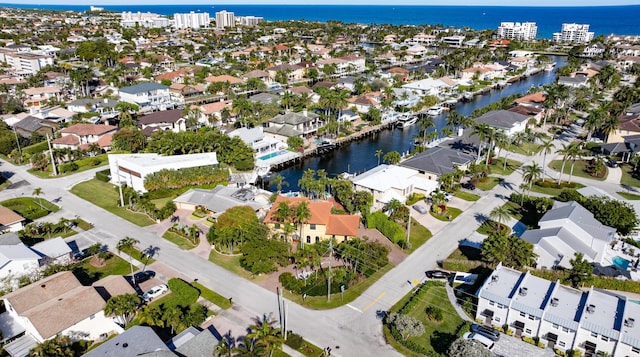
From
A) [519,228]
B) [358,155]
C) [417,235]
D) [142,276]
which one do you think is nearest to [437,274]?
[417,235]

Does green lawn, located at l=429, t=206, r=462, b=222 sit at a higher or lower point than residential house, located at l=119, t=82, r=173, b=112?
A: lower

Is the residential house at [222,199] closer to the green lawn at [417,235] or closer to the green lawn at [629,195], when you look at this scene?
the green lawn at [417,235]

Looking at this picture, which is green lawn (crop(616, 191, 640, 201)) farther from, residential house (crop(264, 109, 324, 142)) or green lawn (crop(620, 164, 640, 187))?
residential house (crop(264, 109, 324, 142))

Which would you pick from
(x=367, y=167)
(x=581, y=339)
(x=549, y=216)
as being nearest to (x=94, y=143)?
(x=367, y=167)

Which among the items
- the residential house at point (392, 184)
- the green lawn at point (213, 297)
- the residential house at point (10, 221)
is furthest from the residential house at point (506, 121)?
the residential house at point (10, 221)

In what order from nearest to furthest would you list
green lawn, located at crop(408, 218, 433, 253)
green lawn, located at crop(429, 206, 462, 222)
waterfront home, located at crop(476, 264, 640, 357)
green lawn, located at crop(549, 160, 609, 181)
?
waterfront home, located at crop(476, 264, 640, 357) → green lawn, located at crop(408, 218, 433, 253) → green lawn, located at crop(429, 206, 462, 222) → green lawn, located at crop(549, 160, 609, 181)

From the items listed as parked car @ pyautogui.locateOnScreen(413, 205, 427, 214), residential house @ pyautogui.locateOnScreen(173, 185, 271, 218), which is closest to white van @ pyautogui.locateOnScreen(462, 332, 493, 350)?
parked car @ pyautogui.locateOnScreen(413, 205, 427, 214)

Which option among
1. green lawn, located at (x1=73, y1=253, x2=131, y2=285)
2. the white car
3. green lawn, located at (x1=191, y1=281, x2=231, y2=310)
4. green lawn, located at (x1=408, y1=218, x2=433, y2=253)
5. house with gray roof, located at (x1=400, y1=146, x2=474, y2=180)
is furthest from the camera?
house with gray roof, located at (x1=400, y1=146, x2=474, y2=180)

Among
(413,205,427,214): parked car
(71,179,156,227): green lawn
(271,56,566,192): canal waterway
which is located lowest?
(271,56,566,192): canal waterway
